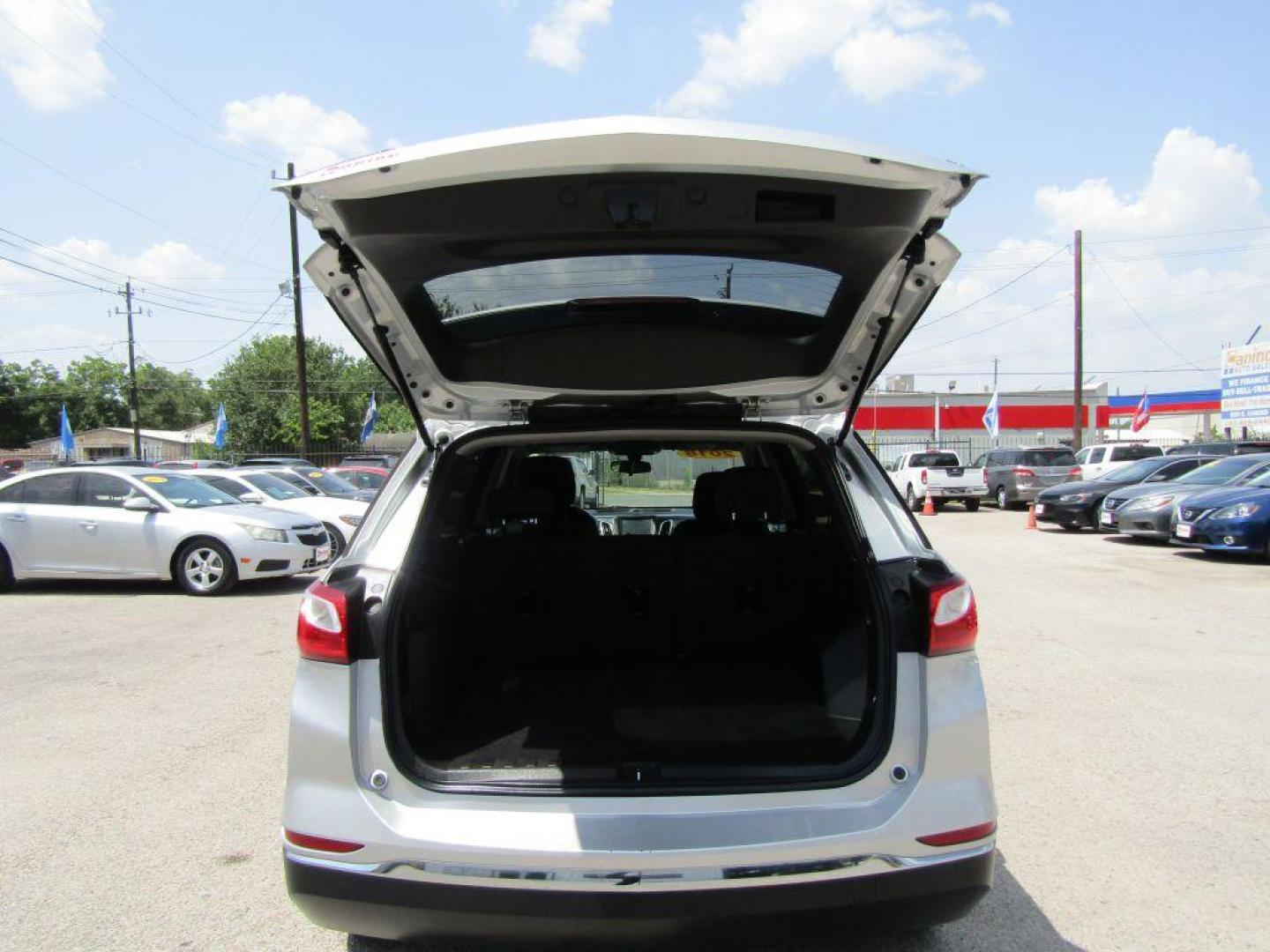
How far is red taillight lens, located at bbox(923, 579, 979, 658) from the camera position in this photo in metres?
2.38

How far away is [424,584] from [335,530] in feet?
33.2

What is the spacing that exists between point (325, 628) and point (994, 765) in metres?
3.31

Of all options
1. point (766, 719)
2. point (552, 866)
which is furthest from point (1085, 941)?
point (552, 866)

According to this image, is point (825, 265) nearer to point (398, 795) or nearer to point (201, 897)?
point (398, 795)

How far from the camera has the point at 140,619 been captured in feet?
27.8

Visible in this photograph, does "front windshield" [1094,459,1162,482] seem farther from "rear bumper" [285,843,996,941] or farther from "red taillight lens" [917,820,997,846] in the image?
"rear bumper" [285,843,996,941]

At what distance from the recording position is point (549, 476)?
446cm

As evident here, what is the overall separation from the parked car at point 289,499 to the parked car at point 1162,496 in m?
11.8

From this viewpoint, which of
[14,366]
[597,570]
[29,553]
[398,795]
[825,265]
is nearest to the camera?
[398,795]

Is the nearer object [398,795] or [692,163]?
[692,163]

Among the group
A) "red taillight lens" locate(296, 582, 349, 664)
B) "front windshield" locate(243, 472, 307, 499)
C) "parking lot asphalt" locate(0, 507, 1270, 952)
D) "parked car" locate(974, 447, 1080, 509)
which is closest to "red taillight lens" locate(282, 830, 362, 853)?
"red taillight lens" locate(296, 582, 349, 664)

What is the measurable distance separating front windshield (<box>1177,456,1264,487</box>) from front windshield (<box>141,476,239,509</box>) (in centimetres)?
1462

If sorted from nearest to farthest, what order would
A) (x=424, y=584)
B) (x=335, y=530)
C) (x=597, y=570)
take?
1. (x=424, y=584)
2. (x=597, y=570)
3. (x=335, y=530)

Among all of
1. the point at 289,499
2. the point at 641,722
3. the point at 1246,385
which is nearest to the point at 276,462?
the point at 289,499
